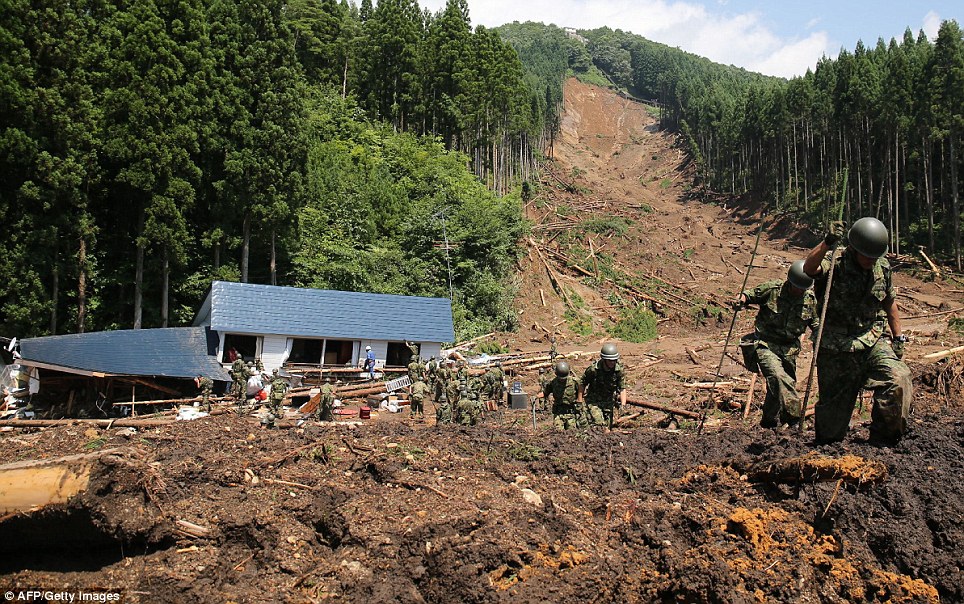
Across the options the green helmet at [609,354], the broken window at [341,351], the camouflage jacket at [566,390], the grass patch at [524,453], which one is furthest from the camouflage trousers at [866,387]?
the broken window at [341,351]

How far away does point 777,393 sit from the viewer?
8461 millimetres

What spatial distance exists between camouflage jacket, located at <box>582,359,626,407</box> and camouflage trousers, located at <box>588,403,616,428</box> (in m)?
0.04

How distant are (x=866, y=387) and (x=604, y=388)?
5.32 meters

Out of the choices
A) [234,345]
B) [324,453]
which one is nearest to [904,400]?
[324,453]

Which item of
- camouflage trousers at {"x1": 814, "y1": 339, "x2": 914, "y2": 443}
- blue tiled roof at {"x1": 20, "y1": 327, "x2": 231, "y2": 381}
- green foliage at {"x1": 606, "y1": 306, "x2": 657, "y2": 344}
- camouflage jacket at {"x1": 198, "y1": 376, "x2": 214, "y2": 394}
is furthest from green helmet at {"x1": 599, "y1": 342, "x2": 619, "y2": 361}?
green foliage at {"x1": 606, "y1": 306, "x2": 657, "y2": 344}

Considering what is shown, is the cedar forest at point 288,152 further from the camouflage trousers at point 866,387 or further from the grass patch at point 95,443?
the camouflage trousers at point 866,387

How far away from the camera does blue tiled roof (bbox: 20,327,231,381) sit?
17.0m

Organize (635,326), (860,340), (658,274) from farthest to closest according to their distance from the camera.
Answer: (658,274)
(635,326)
(860,340)

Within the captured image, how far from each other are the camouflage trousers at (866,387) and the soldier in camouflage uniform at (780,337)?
114cm

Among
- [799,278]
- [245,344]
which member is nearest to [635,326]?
[245,344]

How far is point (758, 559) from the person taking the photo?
528cm

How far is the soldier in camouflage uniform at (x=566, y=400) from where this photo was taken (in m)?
11.7

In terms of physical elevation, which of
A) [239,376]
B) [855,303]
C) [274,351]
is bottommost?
[239,376]

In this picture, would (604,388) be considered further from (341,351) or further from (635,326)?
(635,326)
